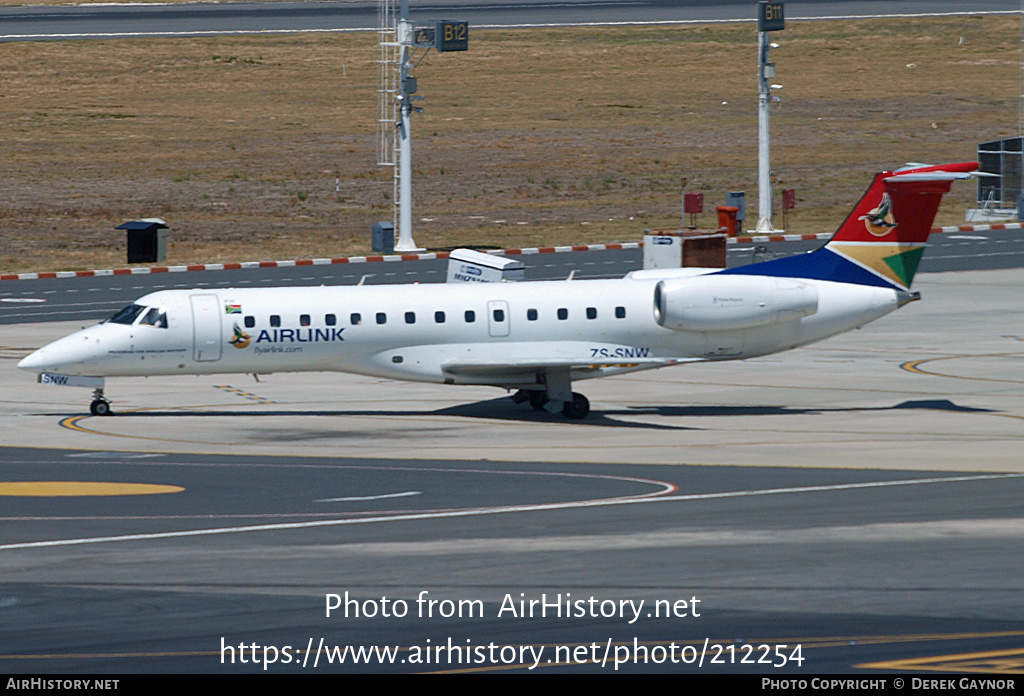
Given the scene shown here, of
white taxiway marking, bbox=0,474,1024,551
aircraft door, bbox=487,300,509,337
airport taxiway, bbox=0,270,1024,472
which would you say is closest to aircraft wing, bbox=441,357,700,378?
aircraft door, bbox=487,300,509,337

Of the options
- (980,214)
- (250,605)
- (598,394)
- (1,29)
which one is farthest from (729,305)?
(1,29)

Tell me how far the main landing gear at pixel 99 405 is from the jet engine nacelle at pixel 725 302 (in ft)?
42.1

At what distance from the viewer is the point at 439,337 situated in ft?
→ 121

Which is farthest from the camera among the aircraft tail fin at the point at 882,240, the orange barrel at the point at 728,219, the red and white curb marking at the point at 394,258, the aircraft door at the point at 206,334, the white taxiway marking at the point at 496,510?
the orange barrel at the point at 728,219

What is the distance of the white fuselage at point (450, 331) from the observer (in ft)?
119

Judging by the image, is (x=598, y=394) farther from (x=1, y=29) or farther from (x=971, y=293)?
(x=1, y=29)

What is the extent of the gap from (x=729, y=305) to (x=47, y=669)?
2281cm

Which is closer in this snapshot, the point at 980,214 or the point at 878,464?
the point at 878,464

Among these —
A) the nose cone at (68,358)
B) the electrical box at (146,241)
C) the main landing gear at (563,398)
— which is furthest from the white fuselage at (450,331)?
the electrical box at (146,241)

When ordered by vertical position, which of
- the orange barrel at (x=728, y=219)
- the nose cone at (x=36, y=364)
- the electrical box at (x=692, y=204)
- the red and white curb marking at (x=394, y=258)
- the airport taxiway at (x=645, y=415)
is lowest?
the airport taxiway at (x=645, y=415)

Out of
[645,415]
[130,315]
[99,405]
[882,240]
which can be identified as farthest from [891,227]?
[99,405]

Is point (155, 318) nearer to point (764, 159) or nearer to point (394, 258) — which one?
point (394, 258)

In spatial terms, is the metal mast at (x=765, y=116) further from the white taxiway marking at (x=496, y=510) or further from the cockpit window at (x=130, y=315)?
the white taxiway marking at (x=496, y=510)

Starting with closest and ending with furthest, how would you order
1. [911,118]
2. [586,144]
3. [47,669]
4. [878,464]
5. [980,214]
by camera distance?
1. [47,669]
2. [878,464]
3. [980,214]
4. [586,144]
5. [911,118]
